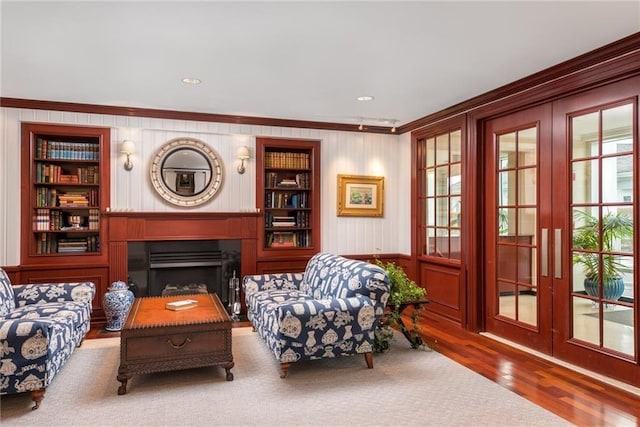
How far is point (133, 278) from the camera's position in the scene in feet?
16.2

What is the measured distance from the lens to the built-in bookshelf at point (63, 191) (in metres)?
4.61

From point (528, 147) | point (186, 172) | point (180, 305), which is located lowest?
point (180, 305)

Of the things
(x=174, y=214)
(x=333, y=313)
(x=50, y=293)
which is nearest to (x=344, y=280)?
(x=333, y=313)

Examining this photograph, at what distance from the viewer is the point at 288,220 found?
18.6 feet

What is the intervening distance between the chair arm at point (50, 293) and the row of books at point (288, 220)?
7.36 ft

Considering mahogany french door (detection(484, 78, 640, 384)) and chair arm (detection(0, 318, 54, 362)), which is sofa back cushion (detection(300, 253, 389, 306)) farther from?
Answer: chair arm (detection(0, 318, 54, 362))

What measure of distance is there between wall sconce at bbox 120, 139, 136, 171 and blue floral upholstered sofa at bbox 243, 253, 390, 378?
233 cm

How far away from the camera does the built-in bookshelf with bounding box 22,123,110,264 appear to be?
4609mm

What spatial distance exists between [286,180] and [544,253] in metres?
3.22

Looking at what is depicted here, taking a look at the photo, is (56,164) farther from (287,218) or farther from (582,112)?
(582,112)

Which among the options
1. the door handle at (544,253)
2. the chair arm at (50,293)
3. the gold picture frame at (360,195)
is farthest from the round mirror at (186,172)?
the door handle at (544,253)

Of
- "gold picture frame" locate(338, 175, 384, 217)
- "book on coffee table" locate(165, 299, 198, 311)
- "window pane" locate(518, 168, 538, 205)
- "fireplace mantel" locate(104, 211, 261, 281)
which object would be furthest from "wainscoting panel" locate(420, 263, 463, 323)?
"book on coffee table" locate(165, 299, 198, 311)

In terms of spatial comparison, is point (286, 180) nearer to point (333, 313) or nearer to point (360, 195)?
point (360, 195)

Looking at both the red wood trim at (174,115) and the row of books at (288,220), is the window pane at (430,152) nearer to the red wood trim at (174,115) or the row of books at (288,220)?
the red wood trim at (174,115)
